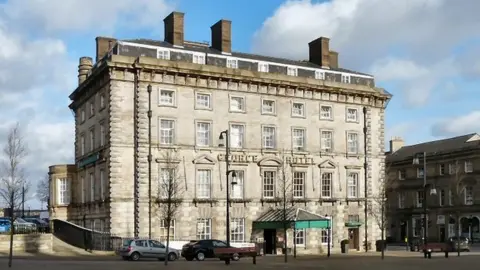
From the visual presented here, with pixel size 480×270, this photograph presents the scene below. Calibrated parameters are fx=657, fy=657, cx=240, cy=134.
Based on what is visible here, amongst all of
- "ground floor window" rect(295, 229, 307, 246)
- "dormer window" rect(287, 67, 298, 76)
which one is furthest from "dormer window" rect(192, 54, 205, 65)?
"ground floor window" rect(295, 229, 307, 246)

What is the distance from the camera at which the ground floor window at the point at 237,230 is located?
181ft

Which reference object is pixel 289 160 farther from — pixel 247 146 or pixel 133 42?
pixel 133 42

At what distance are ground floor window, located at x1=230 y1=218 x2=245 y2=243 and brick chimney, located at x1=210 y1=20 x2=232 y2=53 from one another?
603 inches

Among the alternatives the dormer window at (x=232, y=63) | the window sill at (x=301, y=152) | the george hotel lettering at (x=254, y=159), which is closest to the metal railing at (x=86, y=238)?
the george hotel lettering at (x=254, y=159)

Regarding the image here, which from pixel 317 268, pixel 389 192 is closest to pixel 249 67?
pixel 317 268

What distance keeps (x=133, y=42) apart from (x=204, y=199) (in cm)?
1424

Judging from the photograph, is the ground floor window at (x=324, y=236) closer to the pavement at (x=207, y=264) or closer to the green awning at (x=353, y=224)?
the green awning at (x=353, y=224)

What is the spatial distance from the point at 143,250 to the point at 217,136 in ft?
49.7

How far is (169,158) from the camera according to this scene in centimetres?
5253

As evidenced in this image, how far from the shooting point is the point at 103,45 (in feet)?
204

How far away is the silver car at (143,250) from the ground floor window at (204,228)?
956 cm

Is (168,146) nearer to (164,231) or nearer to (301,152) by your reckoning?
(164,231)

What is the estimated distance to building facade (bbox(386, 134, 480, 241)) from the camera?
8394cm

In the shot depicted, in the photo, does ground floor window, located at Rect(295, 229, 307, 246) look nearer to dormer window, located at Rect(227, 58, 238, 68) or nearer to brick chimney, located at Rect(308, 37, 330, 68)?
dormer window, located at Rect(227, 58, 238, 68)
